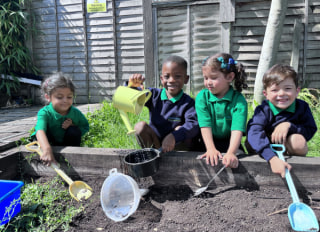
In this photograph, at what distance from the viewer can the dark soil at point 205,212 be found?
1.37 m

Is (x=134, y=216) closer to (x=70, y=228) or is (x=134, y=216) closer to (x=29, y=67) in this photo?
(x=70, y=228)

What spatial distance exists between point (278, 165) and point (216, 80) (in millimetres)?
691

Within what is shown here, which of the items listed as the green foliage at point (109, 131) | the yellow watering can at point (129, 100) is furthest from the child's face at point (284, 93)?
the green foliage at point (109, 131)

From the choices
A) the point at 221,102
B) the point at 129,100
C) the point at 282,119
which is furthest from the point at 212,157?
the point at 129,100

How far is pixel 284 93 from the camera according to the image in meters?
1.68

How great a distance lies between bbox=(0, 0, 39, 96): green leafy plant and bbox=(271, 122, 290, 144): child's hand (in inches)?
228

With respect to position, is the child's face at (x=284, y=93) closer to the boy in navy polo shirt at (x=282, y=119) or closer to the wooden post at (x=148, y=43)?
the boy in navy polo shirt at (x=282, y=119)

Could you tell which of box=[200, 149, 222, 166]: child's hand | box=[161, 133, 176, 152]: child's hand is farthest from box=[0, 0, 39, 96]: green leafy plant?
box=[200, 149, 222, 166]: child's hand

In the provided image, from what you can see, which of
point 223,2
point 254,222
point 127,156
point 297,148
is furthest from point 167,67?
point 223,2

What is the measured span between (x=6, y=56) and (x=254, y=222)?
20.4ft

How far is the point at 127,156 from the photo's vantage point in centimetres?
174

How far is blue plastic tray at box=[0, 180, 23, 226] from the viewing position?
1.39 m

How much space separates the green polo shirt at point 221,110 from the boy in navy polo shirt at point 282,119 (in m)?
0.12

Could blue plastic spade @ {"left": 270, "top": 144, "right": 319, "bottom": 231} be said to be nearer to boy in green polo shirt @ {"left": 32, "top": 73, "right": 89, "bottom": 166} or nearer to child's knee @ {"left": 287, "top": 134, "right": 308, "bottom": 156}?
child's knee @ {"left": 287, "top": 134, "right": 308, "bottom": 156}
